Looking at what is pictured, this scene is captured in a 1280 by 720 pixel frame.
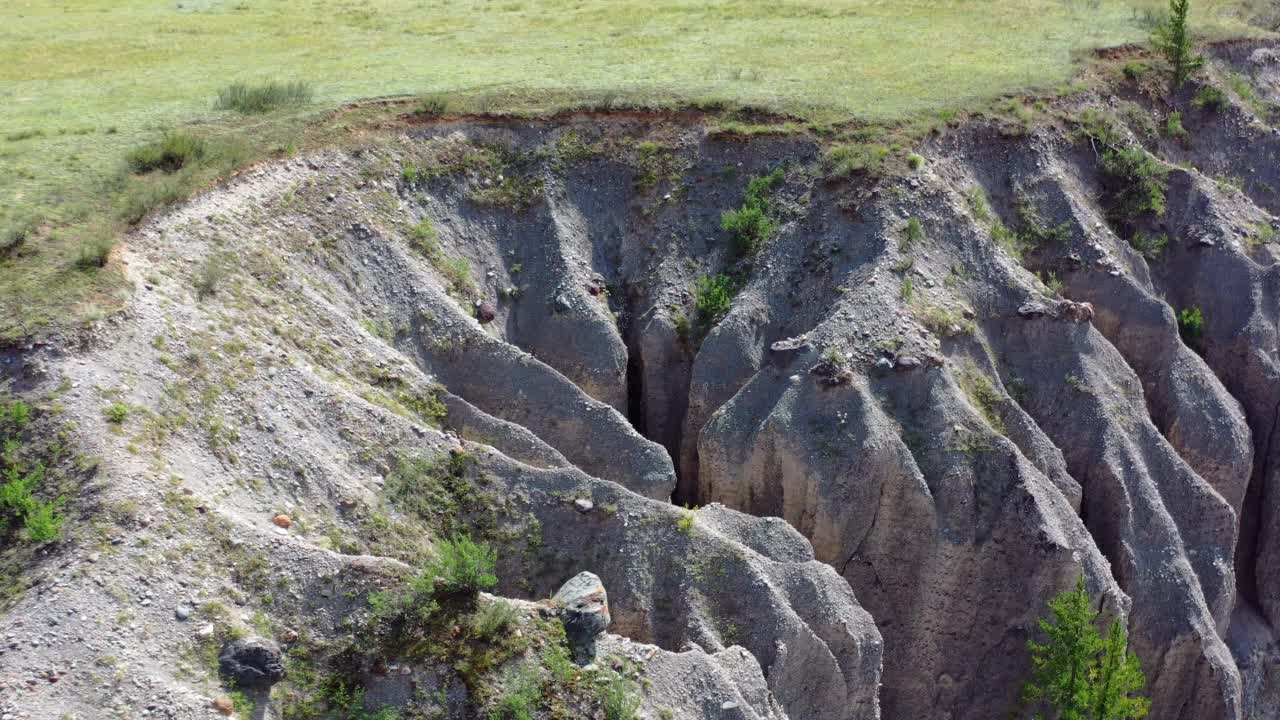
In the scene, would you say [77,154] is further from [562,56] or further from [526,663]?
[526,663]

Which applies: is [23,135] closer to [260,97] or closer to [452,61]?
[260,97]

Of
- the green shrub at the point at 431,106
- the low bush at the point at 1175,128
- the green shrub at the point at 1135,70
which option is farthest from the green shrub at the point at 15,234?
the low bush at the point at 1175,128

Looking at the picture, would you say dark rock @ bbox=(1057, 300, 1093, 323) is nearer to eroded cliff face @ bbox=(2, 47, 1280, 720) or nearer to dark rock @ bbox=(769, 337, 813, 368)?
eroded cliff face @ bbox=(2, 47, 1280, 720)

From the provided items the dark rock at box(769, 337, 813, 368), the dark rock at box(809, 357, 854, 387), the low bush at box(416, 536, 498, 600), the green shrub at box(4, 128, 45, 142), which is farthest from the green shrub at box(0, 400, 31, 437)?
the dark rock at box(809, 357, 854, 387)

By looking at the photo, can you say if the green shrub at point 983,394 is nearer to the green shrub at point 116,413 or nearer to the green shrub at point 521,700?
the green shrub at point 521,700

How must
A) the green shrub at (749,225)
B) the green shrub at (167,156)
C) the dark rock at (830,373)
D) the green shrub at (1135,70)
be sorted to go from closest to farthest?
1. the dark rock at (830,373)
2. the green shrub at (167,156)
3. the green shrub at (749,225)
4. the green shrub at (1135,70)

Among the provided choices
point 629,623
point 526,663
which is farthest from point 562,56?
point 526,663
